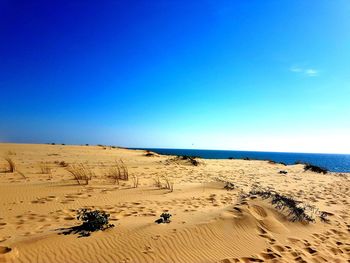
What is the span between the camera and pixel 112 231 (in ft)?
18.3

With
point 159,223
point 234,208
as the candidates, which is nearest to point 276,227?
point 234,208

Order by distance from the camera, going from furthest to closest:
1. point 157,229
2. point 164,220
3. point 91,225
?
point 164,220 < point 157,229 < point 91,225

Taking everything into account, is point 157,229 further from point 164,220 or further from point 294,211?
point 294,211

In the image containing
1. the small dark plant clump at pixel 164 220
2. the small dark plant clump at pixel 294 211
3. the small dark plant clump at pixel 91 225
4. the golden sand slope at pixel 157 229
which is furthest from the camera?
the small dark plant clump at pixel 294 211

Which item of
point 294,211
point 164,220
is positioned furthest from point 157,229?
point 294,211

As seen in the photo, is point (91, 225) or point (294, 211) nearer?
point (91, 225)

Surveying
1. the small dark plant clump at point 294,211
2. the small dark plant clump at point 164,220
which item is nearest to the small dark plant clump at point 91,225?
the small dark plant clump at point 164,220

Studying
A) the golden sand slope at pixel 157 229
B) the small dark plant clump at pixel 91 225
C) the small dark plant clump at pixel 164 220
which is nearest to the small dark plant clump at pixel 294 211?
the golden sand slope at pixel 157 229

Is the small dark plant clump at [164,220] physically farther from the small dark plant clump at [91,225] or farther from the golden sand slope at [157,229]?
the small dark plant clump at [91,225]

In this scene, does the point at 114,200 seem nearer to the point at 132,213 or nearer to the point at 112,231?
the point at 132,213

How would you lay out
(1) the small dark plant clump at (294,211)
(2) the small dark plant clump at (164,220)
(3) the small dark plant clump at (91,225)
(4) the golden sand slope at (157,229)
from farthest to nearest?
(1) the small dark plant clump at (294,211), (2) the small dark plant clump at (164,220), (3) the small dark plant clump at (91,225), (4) the golden sand slope at (157,229)

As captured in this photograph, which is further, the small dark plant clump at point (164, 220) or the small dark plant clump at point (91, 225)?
the small dark plant clump at point (164, 220)

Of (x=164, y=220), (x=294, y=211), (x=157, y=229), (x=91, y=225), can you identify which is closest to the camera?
(x=91, y=225)

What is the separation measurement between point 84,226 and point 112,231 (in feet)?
1.96
